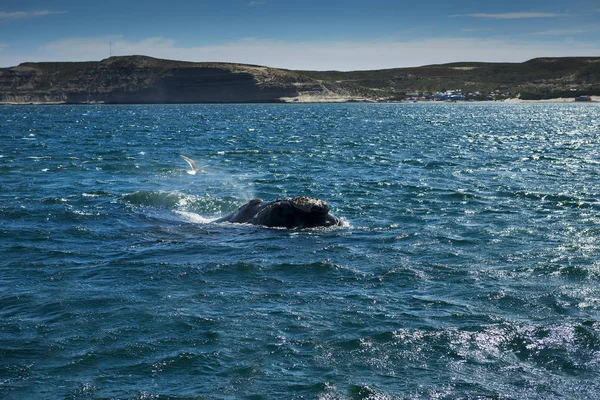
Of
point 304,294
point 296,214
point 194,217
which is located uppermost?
point 296,214

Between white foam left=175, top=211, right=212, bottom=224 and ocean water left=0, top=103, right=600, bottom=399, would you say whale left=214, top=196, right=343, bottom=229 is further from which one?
white foam left=175, top=211, right=212, bottom=224

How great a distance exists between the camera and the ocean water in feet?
29.7

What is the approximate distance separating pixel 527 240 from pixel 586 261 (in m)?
2.34

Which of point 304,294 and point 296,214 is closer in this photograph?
point 304,294

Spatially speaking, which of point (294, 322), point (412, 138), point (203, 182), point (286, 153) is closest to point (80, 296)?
point (294, 322)

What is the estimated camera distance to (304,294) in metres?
12.6

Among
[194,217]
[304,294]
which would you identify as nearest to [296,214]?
[194,217]

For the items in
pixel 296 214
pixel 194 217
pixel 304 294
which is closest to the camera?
pixel 304 294

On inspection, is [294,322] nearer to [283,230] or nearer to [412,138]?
[283,230]

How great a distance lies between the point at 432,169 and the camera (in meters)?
33.9

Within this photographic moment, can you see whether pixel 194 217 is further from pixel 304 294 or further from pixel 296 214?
pixel 304 294

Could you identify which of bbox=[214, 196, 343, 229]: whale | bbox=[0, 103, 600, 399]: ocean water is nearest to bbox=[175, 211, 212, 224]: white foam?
bbox=[0, 103, 600, 399]: ocean water

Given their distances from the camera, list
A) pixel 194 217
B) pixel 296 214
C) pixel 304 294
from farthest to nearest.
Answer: pixel 194 217
pixel 296 214
pixel 304 294

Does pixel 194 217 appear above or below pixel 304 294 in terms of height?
above
